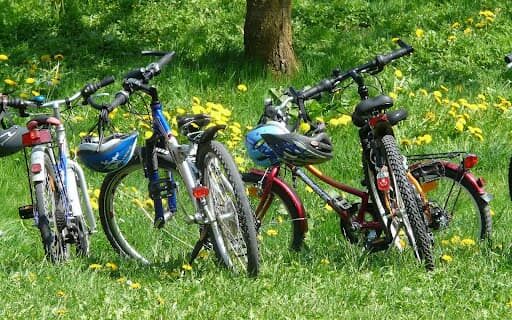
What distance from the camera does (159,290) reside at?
559cm

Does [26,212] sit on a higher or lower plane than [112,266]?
higher

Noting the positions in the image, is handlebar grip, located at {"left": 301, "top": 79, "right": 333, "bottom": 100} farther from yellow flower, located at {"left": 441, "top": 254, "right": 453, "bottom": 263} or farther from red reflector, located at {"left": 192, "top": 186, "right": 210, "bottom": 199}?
yellow flower, located at {"left": 441, "top": 254, "right": 453, "bottom": 263}

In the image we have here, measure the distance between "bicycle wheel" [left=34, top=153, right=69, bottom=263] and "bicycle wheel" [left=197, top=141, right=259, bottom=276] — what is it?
0.93m

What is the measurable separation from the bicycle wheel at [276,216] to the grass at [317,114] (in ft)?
0.50

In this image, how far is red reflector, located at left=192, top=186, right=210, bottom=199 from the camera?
5930 mm

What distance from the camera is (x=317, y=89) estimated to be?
20.4 ft

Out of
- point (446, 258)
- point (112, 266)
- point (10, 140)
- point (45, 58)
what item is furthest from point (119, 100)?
point (45, 58)

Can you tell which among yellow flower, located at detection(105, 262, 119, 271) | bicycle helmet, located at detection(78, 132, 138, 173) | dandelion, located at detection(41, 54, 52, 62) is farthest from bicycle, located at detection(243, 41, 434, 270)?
dandelion, located at detection(41, 54, 52, 62)

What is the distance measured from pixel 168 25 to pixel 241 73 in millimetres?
1694

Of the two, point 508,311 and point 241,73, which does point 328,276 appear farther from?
point 241,73

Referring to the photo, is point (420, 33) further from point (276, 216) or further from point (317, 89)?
point (317, 89)

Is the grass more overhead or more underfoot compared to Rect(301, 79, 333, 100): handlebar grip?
more underfoot

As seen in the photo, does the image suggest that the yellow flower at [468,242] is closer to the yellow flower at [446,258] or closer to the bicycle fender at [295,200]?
the yellow flower at [446,258]

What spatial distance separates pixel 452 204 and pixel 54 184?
2.48 metres
